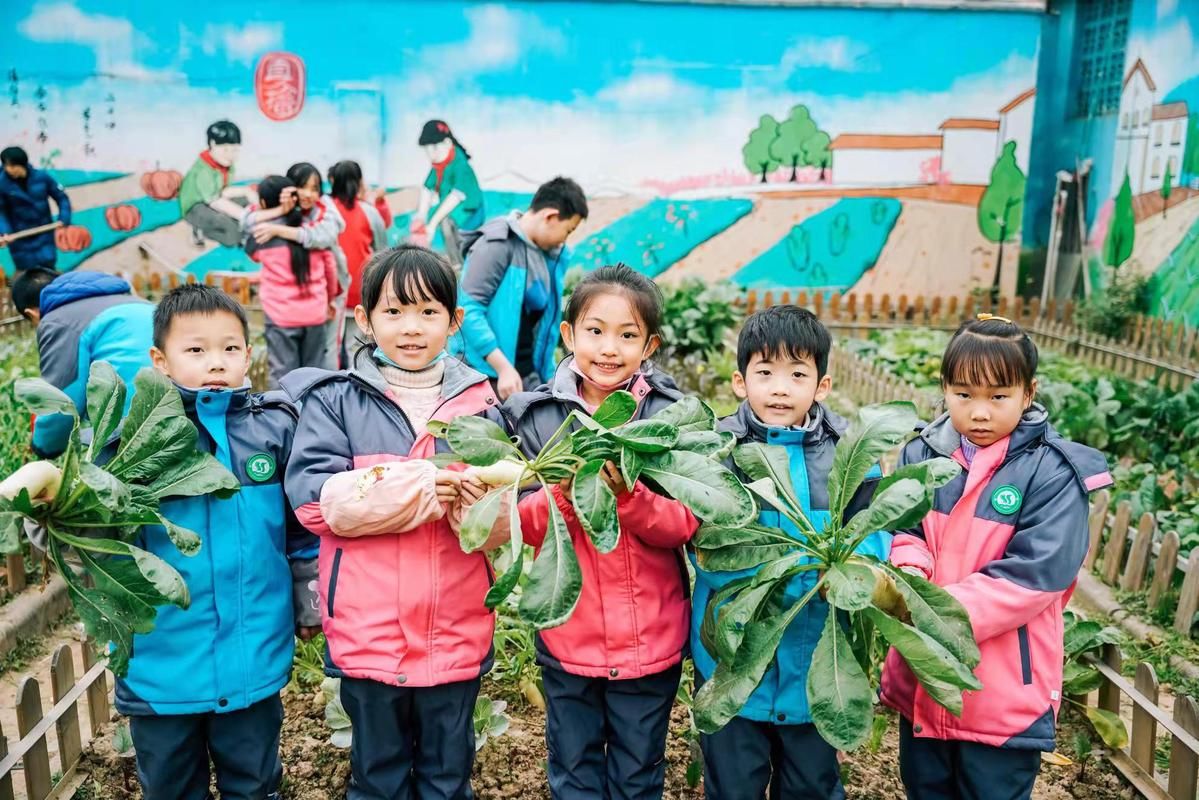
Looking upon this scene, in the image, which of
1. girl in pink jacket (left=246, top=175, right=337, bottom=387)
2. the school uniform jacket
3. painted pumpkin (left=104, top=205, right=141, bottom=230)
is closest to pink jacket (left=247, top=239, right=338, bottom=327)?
girl in pink jacket (left=246, top=175, right=337, bottom=387)

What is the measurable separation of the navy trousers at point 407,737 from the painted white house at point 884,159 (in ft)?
32.3

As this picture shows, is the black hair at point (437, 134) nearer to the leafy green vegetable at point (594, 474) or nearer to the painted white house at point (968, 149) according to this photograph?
the painted white house at point (968, 149)

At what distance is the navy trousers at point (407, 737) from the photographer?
2457 millimetres

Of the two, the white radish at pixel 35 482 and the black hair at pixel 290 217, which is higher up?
the black hair at pixel 290 217

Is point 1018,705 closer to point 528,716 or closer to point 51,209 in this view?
point 528,716

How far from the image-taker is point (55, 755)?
325 cm

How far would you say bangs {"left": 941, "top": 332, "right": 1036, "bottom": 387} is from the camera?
242cm

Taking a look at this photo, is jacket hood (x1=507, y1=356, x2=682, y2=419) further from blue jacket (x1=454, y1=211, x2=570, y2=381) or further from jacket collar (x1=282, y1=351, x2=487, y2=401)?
blue jacket (x1=454, y1=211, x2=570, y2=381)

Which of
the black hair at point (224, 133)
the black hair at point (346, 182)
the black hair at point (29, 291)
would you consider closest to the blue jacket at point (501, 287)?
the black hair at point (29, 291)

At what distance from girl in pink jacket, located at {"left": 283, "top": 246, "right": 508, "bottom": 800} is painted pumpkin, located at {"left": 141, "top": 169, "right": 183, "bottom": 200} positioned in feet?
30.8

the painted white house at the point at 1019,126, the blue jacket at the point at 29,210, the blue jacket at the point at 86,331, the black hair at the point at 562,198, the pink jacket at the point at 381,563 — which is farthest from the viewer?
the painted white house at the point at 1019,126

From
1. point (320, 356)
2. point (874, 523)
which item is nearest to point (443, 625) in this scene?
point (874, 523)

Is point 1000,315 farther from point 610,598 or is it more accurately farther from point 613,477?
point 613,477

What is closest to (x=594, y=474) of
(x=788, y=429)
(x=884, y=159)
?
(x=788, y=429)
